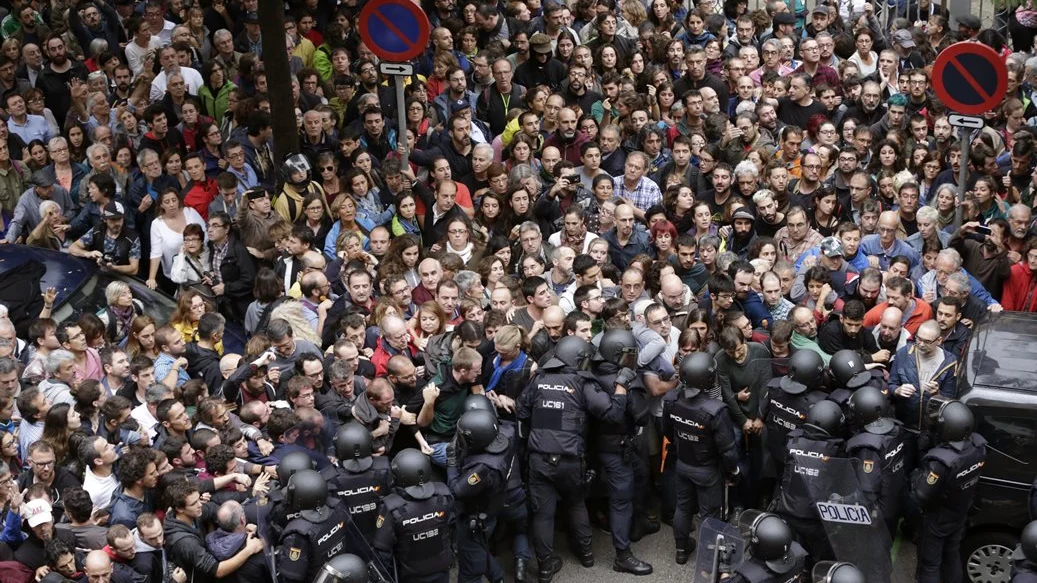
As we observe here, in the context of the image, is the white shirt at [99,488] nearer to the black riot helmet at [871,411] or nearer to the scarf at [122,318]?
the scarf at [122,318]

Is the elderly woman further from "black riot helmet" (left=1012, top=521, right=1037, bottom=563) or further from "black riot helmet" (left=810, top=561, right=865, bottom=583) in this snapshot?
"black riot helmet" (left=1012, top=521, right=1037, bottom=563)

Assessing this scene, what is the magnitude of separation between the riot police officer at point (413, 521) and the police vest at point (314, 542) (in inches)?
17.5

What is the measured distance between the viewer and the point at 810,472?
973cm

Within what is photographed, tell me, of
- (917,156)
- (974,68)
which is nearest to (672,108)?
(917,156)

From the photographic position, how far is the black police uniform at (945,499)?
962 cm

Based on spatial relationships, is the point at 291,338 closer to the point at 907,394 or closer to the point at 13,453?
the point at 13,453

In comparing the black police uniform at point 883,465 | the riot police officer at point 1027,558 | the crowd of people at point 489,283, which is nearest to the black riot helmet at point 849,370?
the crowd of people at point 489,283

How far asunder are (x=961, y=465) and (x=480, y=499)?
319 cm

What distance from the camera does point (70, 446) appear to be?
31.8ft

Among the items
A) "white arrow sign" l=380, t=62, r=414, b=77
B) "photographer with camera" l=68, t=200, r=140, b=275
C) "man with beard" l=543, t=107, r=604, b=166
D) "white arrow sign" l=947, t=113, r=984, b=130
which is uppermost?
"white arrow sign" l=947, t=113, r=984, b=130

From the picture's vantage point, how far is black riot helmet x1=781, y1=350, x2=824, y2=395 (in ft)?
33.7

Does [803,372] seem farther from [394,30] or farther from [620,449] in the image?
[394,30]

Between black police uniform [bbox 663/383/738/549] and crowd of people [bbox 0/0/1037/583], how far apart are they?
24mm

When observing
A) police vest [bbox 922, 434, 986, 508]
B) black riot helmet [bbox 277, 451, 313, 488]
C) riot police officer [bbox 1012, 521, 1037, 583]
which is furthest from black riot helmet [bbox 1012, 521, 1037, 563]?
black riot helmet [bbox 277, 451, 313, 488]
